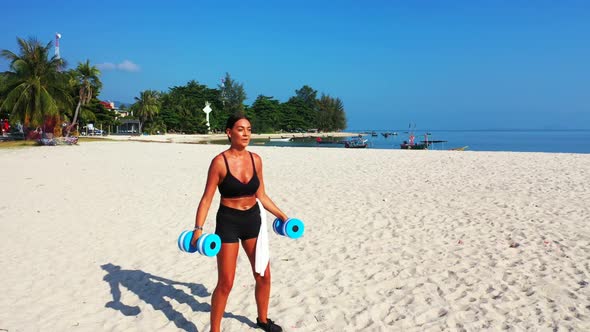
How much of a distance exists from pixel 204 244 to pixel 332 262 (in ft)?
9.50

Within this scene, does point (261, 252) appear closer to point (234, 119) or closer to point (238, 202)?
point (238, 202)

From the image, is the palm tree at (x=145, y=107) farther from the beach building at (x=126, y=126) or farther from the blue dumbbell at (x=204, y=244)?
the blue dumbbell at (x=204, y=244)

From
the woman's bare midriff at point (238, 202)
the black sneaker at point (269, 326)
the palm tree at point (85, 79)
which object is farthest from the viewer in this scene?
the palm tree at point (85, 79)

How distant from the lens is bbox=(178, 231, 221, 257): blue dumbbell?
108 inches

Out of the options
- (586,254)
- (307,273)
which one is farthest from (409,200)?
(307,273)

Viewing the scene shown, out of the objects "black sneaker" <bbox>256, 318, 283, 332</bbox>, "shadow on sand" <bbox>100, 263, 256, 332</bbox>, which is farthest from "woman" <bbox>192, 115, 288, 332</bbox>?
"shadow on sand" <bbox>100, 263, 256, 332</bbox>

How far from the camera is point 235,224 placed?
3051 millimetres

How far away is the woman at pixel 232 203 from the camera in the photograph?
119 inches

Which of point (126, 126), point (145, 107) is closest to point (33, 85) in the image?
point (145, 107)

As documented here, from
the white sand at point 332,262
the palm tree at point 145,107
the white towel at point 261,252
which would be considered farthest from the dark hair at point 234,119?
the palm tree at point 145,107

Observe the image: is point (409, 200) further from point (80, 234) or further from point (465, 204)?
point (80, 234)

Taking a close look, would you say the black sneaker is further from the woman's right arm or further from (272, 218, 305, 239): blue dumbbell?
the woman's right arm

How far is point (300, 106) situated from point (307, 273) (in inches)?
4392

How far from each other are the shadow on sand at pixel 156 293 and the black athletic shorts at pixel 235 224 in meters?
1.13
